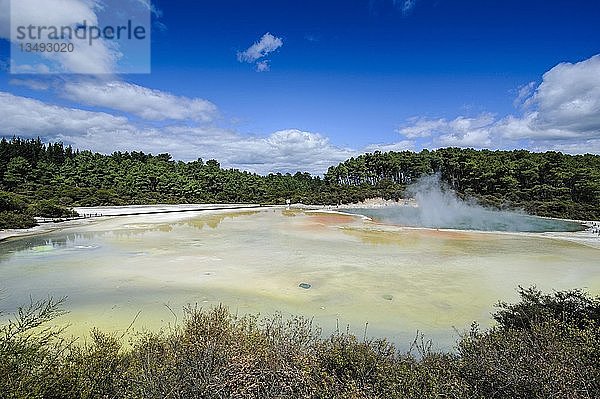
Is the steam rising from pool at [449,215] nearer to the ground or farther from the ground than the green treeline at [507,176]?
nearer to the ground

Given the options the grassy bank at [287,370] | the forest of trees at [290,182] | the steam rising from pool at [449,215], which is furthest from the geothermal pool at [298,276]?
the forest of trees at [290,182]

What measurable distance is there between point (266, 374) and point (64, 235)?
78.3 ft

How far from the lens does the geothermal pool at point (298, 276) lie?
955 cm

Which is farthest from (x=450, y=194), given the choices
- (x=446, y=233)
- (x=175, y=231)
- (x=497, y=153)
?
(x=175, y=231)

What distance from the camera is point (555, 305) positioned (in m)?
6.98

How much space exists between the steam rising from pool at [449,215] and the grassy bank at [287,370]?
2733cm

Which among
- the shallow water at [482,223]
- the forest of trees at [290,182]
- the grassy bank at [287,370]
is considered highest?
the forest of trees at [290,182]

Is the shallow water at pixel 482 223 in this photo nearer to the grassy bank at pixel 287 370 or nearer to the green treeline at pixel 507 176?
the green treeline at pixel 507 176

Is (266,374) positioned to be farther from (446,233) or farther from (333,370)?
(446,233)

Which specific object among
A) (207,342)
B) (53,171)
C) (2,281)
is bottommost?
(2,281)

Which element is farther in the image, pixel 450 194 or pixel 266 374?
pixel 450 194

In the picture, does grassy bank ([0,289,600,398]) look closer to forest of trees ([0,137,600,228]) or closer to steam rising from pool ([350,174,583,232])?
steam rising from pool ([350,174,583,232])

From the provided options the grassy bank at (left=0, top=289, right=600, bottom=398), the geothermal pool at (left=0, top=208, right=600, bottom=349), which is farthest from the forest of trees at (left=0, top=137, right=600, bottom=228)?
the grassy bank at (left=0, top=289, right=600, bottom=398)

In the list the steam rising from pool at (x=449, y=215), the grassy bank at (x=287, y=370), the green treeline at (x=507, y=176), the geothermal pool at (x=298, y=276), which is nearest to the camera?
the grassy bank at (x=287, y=370)
